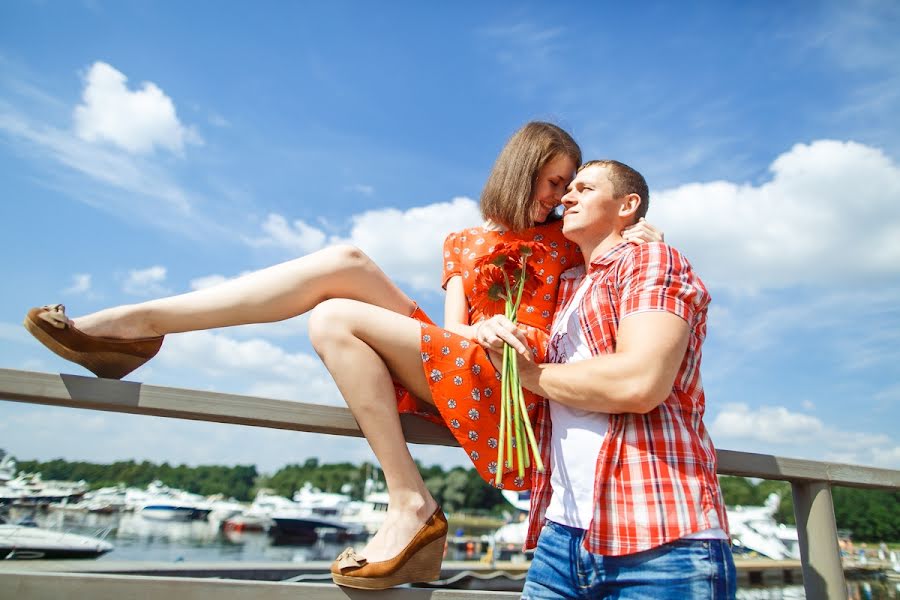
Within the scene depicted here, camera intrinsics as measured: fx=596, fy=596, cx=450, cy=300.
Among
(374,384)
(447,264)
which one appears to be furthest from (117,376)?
(447,264)

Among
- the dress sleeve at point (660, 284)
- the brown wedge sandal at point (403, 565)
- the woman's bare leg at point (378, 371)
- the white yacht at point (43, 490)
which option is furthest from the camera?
the white yacht at point (43, 490)

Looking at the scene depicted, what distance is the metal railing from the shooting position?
1.40 m

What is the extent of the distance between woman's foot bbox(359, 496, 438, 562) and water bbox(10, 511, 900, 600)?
80 cm

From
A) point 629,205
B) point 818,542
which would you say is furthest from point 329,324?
point 818,542

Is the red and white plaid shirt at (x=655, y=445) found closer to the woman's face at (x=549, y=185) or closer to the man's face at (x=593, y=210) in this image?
the man's face at (x=593, y=210)

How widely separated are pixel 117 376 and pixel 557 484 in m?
1.26

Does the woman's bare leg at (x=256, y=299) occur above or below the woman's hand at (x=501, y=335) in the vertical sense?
above

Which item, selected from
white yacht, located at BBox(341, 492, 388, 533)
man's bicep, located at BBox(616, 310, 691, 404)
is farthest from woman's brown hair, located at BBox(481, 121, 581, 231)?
white yacht, located at BBox(341, 492, 388, 533)

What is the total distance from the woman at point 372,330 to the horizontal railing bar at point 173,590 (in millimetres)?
50

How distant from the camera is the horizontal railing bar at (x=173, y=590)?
4.40 feet

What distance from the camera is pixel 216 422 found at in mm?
1601

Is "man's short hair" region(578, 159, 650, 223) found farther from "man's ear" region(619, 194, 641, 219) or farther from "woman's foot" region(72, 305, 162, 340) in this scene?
"woman's foot" region(72, 305, 162, 340)

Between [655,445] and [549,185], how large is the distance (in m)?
1.08

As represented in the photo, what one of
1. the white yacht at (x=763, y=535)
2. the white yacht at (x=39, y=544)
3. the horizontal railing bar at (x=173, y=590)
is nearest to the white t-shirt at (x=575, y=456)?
the horizontal railing bar at (x=173, y=590)
